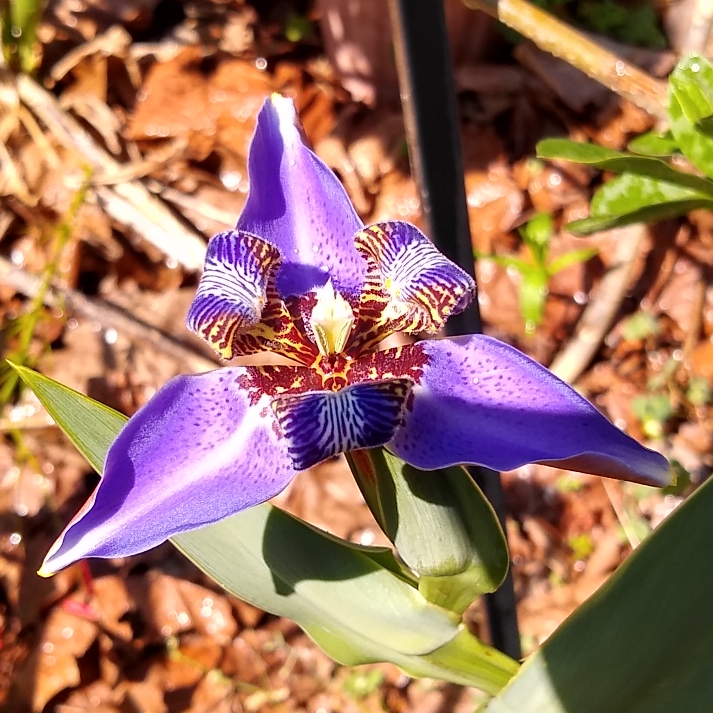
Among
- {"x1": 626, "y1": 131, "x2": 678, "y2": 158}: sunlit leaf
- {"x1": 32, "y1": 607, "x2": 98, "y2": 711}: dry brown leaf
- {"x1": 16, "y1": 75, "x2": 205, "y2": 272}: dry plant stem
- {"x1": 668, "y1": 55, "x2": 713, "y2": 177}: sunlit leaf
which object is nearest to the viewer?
{"x1": 668, "y1": 55, "x2": 713, "y2": 177}: sunlit leaf

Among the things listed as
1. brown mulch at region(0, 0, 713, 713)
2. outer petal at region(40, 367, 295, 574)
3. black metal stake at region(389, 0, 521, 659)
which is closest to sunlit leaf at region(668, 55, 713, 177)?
black metal stake at region(389, 0, 521, 659)

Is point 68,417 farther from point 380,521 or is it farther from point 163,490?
point 380,521

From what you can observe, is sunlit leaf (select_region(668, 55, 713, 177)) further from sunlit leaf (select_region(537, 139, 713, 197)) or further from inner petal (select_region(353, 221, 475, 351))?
inner petal (select_region(353, 221, 475, 351))

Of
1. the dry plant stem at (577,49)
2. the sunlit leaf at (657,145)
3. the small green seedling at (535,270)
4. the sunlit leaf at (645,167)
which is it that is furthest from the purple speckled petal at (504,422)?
the small green seedling at (535,270)

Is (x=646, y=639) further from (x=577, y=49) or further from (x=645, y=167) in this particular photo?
(x=577, y=49)

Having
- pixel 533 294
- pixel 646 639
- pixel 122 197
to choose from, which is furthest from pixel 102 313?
pixel 646 639

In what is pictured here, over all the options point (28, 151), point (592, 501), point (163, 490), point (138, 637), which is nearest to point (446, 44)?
point (163, 490)

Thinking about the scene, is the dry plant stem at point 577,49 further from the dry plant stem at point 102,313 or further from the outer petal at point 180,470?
the dry plant stem at point 102,313
